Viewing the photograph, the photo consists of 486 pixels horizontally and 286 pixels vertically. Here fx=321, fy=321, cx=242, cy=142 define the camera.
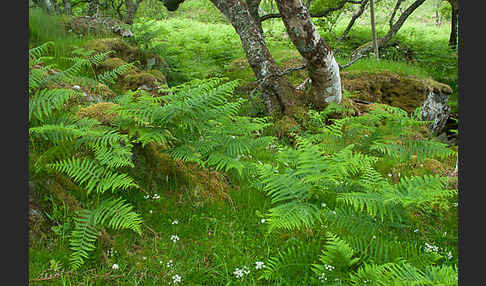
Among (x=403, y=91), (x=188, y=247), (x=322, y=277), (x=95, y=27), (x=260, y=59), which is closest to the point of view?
(x=322, y=277)

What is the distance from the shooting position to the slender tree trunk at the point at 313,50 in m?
6.42

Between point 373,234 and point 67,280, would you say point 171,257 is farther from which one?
point 373,234

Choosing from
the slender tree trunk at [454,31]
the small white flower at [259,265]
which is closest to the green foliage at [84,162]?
the small white flower at [259,265]

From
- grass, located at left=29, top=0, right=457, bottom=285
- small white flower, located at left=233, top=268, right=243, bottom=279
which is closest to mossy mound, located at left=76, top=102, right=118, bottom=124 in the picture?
grass, located at left=29, top=0, right=457, bottom=285

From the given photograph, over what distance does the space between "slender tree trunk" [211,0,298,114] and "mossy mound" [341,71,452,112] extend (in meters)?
2.60

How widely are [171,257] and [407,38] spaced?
20414mm

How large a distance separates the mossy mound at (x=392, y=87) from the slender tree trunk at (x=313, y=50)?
2.23 meters

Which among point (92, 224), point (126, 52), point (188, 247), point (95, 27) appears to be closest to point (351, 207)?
point (188, 247)

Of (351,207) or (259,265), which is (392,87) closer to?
(351,207)

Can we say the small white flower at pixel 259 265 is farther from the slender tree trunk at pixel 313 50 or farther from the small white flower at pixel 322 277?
the slender tree trunk at pixel 313 50

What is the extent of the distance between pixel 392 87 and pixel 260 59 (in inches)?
185

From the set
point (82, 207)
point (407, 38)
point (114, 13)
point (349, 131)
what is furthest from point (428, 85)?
point (114, 13)

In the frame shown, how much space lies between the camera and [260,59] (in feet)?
24.0

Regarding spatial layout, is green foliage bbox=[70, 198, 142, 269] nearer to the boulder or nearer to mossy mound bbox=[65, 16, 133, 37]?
mossy mound bbox=[65, 16, 133, 37]
